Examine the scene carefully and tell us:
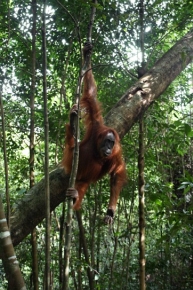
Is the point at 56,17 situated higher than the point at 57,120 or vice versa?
the point at 56,17

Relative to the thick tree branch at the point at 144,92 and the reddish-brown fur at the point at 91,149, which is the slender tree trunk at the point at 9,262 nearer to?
the reddish-brown fur at the point at 91,149

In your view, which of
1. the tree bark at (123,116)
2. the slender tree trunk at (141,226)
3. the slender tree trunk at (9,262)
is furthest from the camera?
the slender tree trunk at (141,226)

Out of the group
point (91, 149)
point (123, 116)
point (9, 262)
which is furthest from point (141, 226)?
point (9, 262)

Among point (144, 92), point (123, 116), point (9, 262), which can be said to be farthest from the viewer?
point (144, 92)

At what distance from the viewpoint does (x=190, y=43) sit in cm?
409

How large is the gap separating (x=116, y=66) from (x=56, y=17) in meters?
0.96

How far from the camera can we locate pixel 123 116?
3.21 m

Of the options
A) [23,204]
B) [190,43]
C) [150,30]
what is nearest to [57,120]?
[23,204]

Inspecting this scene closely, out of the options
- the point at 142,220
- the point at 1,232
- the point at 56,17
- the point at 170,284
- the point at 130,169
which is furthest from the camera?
the point at 170,284

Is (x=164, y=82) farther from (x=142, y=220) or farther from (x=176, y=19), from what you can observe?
(x=142, y=220)

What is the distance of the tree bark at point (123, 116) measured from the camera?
8.88 feet

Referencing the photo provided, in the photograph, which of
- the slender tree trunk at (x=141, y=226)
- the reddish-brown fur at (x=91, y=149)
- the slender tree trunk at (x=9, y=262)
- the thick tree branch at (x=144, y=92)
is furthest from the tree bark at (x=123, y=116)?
the slender tree trunk at (x=9, y=262)

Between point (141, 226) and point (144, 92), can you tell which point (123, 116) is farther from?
point (141, 226)

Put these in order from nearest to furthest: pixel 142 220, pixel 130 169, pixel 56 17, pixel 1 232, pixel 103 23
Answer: pixel 1 232 → pixel 142 220 → pixel 56 17 → pixel 103 23 → pixel 130 169
